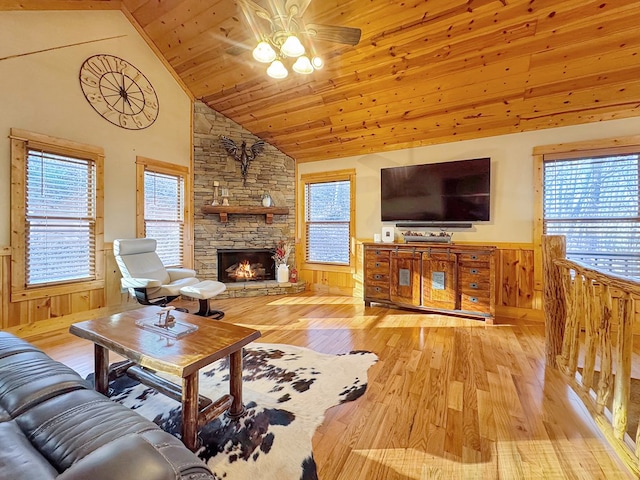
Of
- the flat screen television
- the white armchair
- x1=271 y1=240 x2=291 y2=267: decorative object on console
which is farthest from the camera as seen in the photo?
x1=271 y1=240 x2=291 y2=267: decorative object on console

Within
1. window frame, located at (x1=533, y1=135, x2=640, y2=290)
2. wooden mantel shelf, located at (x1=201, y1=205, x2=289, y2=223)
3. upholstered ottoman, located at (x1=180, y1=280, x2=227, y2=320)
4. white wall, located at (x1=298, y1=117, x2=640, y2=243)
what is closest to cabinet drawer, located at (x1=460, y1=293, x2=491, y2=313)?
window frame, located at (x1=533, y1=135, x2=640, y2=290)

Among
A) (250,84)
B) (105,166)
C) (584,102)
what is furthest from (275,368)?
(584,102)

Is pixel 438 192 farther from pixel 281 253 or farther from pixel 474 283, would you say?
pixel 281 253

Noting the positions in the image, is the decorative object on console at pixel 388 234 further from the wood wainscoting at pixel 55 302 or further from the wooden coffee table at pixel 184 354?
the wood wainscoting at pixel 55 302

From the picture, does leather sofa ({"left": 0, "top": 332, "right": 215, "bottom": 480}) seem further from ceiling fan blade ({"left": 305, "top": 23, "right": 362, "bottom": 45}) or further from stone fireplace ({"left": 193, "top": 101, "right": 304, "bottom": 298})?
stone fireplace ({"left": 193, "top": 101, "right": 304, "bottom": 298})

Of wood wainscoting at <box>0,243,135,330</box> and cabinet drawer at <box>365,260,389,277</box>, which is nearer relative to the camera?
wood wainscoting at <box>0,243,135,330</box>

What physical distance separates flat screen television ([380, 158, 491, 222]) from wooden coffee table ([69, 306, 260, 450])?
3289mm

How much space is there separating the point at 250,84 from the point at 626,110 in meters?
4.57

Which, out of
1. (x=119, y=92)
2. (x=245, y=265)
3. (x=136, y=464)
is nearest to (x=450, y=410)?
(x=136, y=464)

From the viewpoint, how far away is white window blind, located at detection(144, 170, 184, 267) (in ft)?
14.1

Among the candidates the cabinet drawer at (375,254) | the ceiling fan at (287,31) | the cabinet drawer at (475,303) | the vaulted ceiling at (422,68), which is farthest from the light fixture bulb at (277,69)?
the cabinet drawer at (475,303)

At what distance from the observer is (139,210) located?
4145 millimetres

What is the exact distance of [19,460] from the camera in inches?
31.4

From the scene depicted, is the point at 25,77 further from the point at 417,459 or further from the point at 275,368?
the point at 417,459
